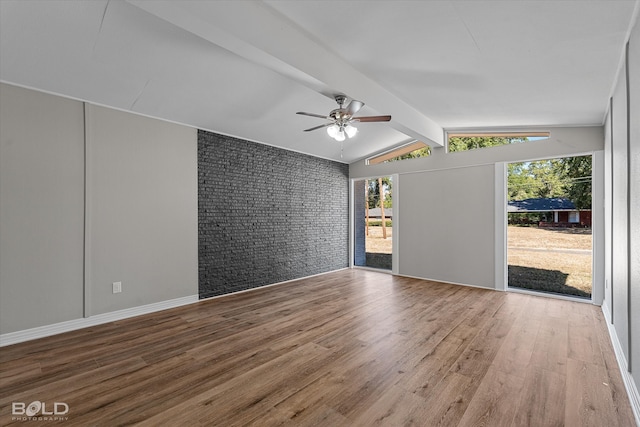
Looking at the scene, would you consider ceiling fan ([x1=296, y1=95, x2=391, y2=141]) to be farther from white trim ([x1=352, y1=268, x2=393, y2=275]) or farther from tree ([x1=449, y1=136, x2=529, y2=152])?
white trim ([x1=352, y1=268, x2=393, y2=275])

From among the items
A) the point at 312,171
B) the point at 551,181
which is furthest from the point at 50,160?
the point at 551,181

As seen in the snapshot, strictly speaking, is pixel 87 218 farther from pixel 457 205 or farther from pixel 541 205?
pixel 541 205

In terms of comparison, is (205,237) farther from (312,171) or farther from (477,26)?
(477,26)

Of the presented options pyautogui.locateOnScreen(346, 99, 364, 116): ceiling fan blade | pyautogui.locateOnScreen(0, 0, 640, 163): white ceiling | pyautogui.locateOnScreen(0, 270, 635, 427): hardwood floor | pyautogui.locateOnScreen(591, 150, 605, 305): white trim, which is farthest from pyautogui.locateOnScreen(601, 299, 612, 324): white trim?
pyautogui.locateOnScreen(346, 99, 364, 116): ceiling fan blade

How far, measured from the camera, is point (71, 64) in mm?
2766

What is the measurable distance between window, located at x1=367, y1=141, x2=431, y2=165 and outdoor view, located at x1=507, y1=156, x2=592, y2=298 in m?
1.57

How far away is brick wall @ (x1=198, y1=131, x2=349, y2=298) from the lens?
4.55m

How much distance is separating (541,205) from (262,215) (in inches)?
177

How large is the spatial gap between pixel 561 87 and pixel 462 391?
308 cm

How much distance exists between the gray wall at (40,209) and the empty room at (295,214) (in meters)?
0.02

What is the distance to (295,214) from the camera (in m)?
5.88

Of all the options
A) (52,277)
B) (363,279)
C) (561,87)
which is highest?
(561,87)

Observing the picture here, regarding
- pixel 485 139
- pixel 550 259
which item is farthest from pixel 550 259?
pixel 485 139

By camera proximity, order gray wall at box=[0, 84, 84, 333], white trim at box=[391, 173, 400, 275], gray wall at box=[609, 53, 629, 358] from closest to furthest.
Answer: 1. gray wall at box=[609, 53, 629, 358]
2. gray wall at box=[0, 84, 84, 333]
3. white trim at box=[391, 173, 400, 275]
